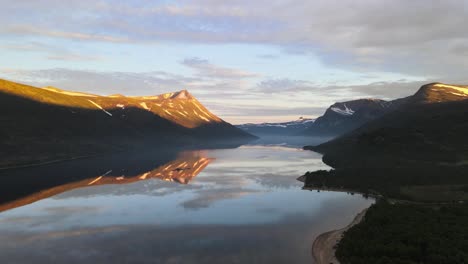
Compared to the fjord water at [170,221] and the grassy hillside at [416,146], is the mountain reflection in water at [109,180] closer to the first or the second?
the fjord water at [170,221]

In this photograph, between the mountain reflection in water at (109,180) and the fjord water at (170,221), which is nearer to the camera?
the fjord water at (170,221)

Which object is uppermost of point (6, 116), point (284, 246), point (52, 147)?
point (6, 116)

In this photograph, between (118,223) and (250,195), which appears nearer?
(118,223)

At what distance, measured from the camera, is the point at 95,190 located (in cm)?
9625

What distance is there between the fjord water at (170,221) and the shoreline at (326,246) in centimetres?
98

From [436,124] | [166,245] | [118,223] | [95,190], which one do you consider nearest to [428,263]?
[166,245]

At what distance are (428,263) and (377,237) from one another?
848 cm

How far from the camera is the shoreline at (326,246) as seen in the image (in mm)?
42303

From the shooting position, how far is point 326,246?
1825 inches

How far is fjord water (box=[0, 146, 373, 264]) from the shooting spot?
1751 inches

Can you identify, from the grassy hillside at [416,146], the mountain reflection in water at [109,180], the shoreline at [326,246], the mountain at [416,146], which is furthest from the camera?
the grassy hillside at [416,146]

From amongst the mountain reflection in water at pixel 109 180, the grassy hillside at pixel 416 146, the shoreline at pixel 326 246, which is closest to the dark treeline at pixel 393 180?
the grassy hillside at pixel 416 146

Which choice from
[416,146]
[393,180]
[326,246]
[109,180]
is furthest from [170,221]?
[416,146]

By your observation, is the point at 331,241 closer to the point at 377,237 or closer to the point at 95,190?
the point at 377,237
